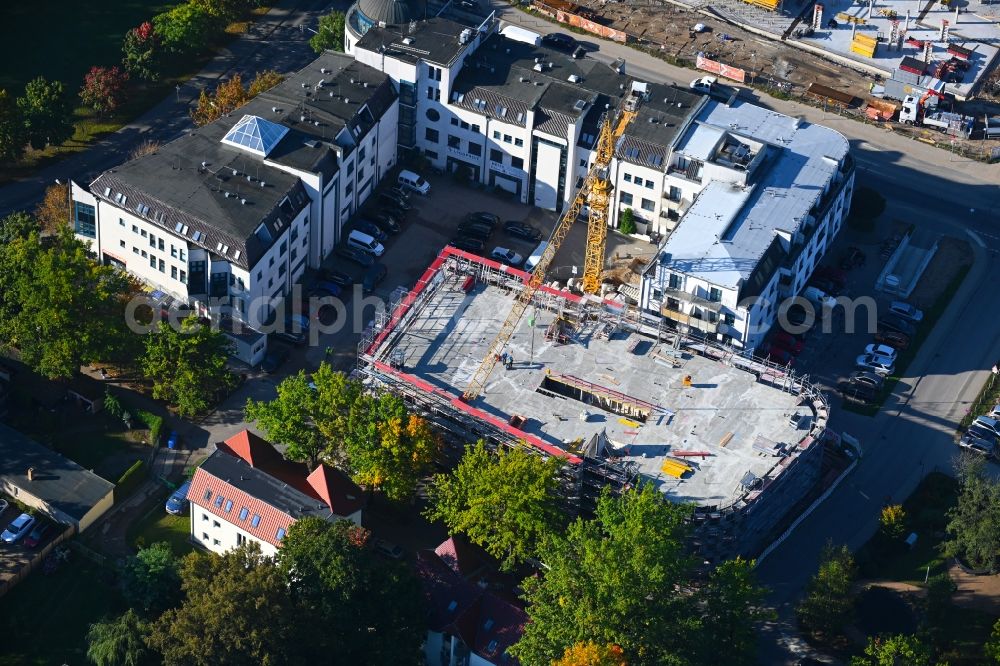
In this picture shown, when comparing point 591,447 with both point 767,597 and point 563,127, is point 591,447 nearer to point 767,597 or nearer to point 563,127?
point 767,597

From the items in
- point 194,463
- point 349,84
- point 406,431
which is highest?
point 349,84

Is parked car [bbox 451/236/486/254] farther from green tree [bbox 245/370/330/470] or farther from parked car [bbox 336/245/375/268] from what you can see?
green tree [bbox 245/370/330/470]

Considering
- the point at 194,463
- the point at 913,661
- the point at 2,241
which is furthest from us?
the point at 2,241

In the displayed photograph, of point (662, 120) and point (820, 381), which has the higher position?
point (662, 120)

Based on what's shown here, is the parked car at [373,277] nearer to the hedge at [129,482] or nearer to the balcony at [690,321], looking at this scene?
the balcony at [690,321]

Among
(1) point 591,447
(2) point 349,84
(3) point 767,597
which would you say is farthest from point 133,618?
(2) point 349,84
